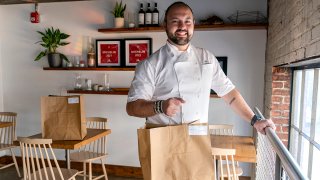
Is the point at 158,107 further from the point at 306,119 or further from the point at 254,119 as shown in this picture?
the point at 306,119

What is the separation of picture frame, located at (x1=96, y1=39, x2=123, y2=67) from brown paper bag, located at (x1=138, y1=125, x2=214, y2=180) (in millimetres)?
2541

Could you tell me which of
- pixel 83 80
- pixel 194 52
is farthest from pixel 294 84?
pixel 83 80

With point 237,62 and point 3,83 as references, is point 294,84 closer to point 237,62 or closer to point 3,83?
point 237,62

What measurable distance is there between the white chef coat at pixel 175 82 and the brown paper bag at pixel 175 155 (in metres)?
0.11

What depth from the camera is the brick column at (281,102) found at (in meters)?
2.42

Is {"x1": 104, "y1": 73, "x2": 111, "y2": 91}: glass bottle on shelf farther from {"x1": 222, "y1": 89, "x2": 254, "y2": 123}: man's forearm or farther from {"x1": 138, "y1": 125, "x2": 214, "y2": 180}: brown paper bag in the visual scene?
{"x1": 138, "y1": 125, "x2": 214, "y2": 180}: brown paper bag

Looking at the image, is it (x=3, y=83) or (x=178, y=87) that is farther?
(x=3, y=83)

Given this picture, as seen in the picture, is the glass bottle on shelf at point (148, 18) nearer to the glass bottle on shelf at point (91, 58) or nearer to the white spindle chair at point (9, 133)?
the glass bottle on shelf at point (91, 58)

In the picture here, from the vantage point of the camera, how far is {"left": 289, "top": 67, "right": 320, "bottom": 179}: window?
5.54ft

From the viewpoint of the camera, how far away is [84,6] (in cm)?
370

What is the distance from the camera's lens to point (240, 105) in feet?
5.05

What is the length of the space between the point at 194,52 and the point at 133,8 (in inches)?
92.8

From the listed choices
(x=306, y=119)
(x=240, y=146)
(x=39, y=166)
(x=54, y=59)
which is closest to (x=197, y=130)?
(x=306, y=119)

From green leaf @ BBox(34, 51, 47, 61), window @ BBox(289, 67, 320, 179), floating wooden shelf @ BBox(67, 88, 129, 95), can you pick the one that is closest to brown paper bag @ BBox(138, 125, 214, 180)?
window @ BBox(289, 67, 320, 179)
